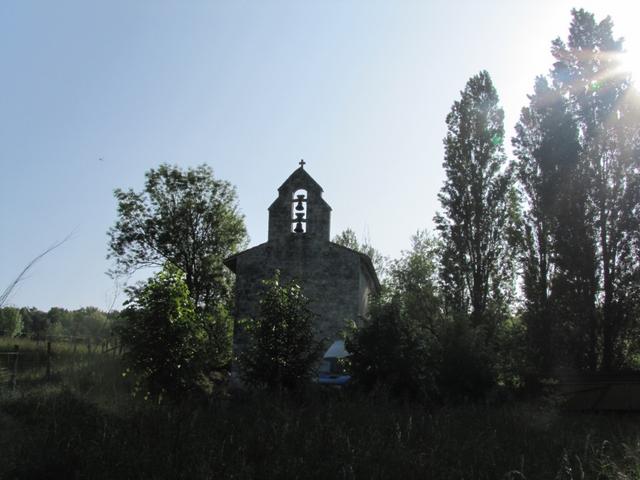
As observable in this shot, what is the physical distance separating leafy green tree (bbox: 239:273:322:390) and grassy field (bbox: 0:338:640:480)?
4.40 feet

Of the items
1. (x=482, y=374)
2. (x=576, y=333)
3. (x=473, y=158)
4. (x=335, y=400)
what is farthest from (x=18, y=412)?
(x=473, y=158)

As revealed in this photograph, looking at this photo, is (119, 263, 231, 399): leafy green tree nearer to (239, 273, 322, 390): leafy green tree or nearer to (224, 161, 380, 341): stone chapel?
(239, 273, 322, 390): leafy green tree

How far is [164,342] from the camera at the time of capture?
1124 centimetres

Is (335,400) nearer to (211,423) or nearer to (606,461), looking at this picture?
(211,423)

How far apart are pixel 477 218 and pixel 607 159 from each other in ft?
18.2

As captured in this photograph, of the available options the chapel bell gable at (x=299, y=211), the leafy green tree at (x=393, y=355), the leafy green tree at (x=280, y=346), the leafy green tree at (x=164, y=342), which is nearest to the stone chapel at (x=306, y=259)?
the chapel bell gable at (x=299, y=211)

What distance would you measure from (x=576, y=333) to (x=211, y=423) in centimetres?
1611

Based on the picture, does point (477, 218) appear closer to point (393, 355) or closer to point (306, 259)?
point (306, 259)

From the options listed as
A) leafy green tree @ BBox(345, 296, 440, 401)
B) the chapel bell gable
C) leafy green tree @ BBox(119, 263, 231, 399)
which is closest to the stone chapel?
the chapel bell gable

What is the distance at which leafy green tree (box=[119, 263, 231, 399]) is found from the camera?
11109mm

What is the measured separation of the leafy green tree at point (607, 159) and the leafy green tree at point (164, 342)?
1476 centimetres

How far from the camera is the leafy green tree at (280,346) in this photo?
1227 cm

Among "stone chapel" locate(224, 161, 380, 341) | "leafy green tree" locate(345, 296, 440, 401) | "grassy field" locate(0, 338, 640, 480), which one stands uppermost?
"stone chapel" locate(224, 161, 380, 341)

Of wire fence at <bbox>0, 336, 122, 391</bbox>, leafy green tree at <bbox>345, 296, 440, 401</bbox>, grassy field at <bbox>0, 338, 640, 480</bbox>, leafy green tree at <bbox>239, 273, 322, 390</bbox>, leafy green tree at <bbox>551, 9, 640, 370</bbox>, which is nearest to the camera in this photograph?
grassy field at <bbox>0, 338, 640, 480</bbox>
